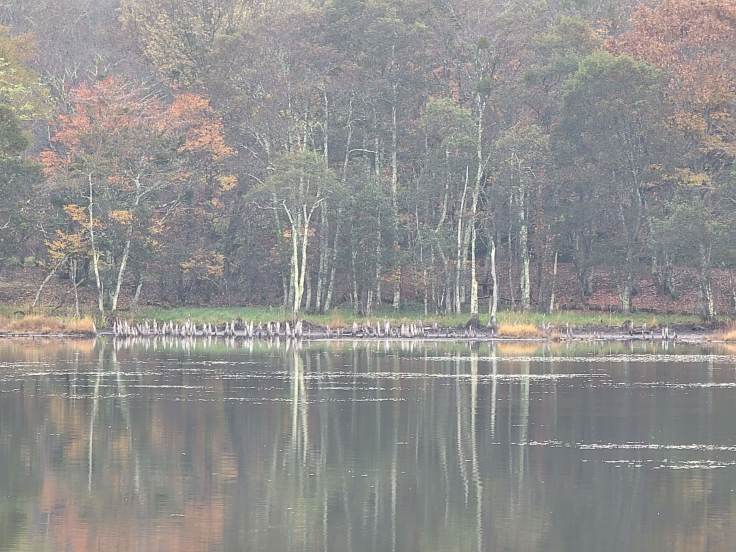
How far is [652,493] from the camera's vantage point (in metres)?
22.0

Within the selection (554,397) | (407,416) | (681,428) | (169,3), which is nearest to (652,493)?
(681,428)

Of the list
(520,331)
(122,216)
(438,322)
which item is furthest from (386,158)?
(520,331)

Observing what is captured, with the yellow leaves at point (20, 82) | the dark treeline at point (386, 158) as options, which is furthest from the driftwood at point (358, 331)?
the yellow leaves at point (20, 82)

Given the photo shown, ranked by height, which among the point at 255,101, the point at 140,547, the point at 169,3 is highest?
the point at 169,3

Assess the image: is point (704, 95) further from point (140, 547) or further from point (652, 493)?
point (140, 547)

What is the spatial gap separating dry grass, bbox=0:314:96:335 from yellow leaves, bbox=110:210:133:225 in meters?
6.34

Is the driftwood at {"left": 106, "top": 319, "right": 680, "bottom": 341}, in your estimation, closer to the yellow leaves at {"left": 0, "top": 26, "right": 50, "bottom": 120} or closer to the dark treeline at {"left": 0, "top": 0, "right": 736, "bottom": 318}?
the dark treeline at {"left": 0, "top": 0, "right": 736, "bottom": 318}

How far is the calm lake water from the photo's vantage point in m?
18.8

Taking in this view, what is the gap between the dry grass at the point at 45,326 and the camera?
199ft

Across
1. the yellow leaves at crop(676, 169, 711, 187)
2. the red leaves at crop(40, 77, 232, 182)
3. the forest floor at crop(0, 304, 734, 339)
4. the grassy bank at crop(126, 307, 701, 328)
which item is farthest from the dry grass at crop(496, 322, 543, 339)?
the red leaves at crop(40, 77, 232, 182)

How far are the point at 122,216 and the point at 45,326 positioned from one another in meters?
7.26

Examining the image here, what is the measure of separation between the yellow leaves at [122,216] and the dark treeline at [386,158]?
17 cm

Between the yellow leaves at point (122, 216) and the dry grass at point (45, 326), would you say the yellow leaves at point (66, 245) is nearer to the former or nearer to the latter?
the yellow leaves at point (122, 216)

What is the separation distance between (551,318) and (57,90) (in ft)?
101
